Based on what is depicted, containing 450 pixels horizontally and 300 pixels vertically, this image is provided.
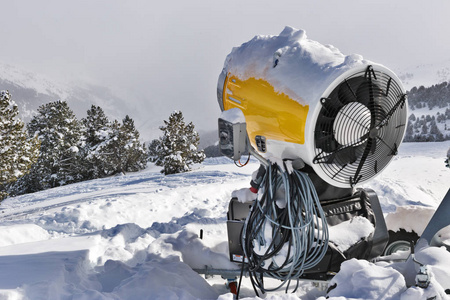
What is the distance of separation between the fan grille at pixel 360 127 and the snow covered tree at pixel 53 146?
30.7 meters

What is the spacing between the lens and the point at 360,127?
285cm

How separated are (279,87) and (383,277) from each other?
152 cm

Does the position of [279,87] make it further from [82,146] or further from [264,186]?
[82,146]

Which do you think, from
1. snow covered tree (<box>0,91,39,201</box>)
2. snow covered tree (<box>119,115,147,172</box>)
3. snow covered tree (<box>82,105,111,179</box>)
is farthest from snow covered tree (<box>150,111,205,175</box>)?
snow covered tree (<box>0,91,39,201</box>)

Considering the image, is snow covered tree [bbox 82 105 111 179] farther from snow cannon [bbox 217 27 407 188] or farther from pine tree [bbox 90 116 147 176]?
snow cannon [bbox 217 27 407 188]

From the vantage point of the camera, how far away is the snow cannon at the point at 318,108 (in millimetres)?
2654

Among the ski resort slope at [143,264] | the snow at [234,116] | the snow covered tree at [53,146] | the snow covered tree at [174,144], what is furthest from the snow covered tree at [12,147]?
the snow at [234,116]

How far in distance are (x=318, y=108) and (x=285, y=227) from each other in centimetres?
92

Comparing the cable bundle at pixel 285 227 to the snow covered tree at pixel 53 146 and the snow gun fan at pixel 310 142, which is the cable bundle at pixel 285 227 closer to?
the snow gun fan at pixel 310 142

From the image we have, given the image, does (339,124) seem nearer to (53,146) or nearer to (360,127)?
(360,127)

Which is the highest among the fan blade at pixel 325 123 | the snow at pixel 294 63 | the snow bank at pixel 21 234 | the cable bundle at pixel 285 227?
the snow at pixel 294 63

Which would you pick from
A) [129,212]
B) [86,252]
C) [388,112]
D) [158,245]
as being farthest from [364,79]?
[129,212]

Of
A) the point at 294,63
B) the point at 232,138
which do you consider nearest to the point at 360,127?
the point at 294,63

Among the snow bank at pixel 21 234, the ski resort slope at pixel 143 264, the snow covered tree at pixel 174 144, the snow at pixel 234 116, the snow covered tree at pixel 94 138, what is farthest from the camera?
the snow covered tree at pixel 94 138
